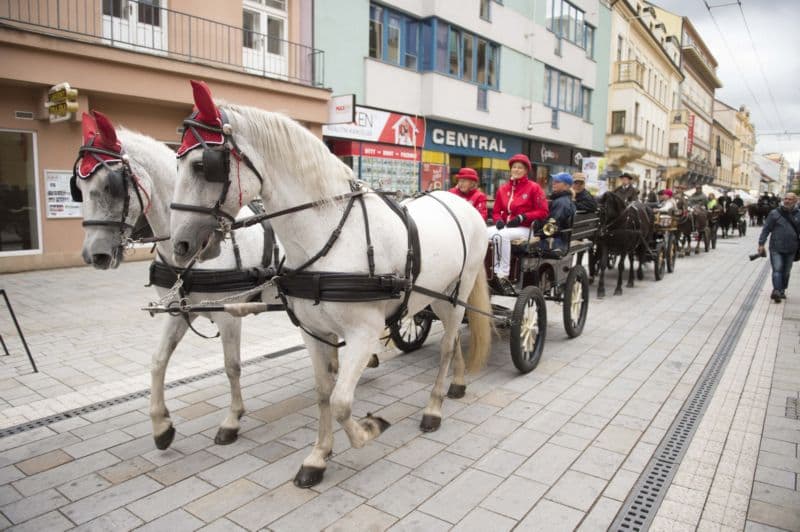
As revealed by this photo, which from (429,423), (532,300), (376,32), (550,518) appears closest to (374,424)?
(429,423)

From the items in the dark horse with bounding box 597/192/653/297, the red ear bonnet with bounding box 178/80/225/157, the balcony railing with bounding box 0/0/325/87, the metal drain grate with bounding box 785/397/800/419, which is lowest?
the metal drain grate with bounding box 785/397/800/419

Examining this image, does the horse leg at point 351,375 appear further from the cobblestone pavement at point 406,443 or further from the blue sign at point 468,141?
the blue sign at point 468,141

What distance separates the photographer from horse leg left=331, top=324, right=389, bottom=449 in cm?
290

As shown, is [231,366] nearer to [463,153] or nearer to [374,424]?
[374,424]

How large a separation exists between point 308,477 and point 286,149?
6.13 feet

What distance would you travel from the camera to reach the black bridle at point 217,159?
7.95 feet

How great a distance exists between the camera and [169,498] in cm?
300

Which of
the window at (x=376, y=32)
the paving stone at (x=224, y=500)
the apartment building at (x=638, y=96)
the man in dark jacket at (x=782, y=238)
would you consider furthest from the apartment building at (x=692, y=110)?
the paving stone at (x=224, y=500)

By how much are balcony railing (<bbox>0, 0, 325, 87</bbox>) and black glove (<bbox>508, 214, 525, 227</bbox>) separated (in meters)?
7.93

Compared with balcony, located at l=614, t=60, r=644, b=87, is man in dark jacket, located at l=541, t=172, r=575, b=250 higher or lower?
lower

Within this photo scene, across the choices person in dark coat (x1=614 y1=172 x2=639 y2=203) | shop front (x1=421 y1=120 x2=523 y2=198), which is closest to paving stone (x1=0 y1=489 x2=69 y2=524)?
person in dark coat (x1=614 y1=172 x2=639 y2=203)

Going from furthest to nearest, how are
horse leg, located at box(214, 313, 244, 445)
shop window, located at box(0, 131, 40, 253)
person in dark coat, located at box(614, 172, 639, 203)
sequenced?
person in dark coat, located at box(614, 172, 639, 203) < shop window, located at box(0, 131, 40, 253) < horse leg, located at box(214, 313, 244, 445)

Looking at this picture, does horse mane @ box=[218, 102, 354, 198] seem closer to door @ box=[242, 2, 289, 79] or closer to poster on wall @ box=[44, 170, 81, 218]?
poster on wall @ box=[44, 170, 81, 218]

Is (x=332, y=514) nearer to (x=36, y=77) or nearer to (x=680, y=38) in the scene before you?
(x=36, y=77)
